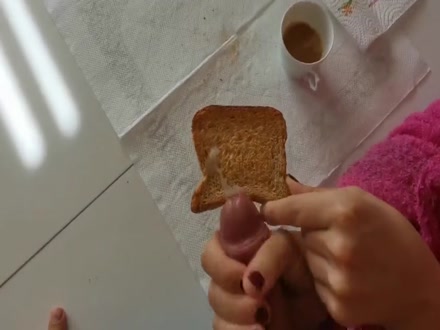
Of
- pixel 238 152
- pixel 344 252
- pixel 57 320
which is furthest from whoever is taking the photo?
pixel 57 320

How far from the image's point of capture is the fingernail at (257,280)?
1.39 ft

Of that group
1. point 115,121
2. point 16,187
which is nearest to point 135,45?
point 115,121

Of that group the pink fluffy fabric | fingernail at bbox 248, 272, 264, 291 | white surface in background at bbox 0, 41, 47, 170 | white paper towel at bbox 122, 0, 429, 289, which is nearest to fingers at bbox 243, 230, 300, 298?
fingernail at bbox 248, 272, 264, 291

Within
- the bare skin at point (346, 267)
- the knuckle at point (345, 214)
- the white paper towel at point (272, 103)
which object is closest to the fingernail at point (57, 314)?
the white paper towel at point (272, 103)

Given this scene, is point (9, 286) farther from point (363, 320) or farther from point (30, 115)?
point (363, 320)

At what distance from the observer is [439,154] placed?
1.77ft

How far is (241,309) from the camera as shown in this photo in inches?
17.0

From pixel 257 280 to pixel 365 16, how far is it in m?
0.38

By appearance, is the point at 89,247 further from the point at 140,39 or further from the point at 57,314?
the point at 140,39

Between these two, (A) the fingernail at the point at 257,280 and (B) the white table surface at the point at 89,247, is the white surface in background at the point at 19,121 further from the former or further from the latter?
(A) the fingernail at the point at 257,280

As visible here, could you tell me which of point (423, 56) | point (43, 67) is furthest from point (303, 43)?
point (43, 67)

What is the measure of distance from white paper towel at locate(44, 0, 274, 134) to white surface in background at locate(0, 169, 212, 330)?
0.11 meters

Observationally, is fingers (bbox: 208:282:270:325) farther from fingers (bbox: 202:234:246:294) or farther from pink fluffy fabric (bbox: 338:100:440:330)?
pink fluffy fabric (bbox: 338:100:440:330)

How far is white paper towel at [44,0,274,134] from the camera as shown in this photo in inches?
27.1
